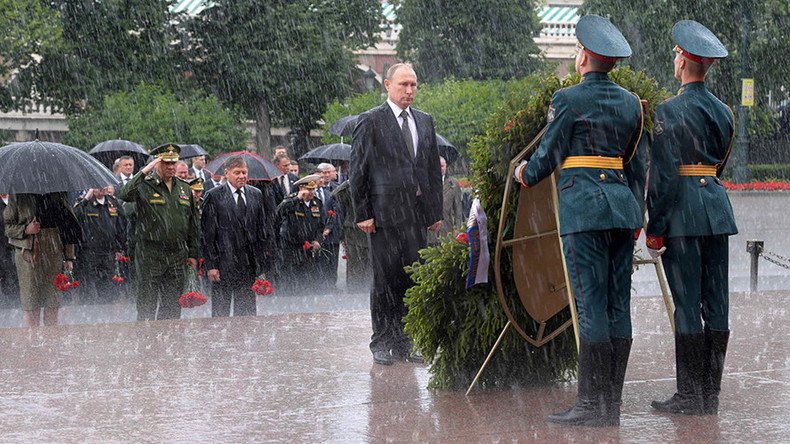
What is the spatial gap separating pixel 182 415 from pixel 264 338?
2.94m

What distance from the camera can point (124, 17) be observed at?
43000mm

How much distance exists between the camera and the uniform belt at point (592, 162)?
6.27 metres

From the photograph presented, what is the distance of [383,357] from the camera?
328 inches

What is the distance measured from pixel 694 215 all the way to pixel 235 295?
19.1ft

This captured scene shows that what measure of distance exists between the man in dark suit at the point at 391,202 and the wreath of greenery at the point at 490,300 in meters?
1.10

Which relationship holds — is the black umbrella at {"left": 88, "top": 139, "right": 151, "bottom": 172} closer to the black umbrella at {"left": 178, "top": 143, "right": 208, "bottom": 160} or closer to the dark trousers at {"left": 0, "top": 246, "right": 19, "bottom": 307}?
the black umbrella at {"left": 178, "top": 143, "right": 208, "bottom": 160}

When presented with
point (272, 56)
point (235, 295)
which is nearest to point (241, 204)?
point (235, 295)

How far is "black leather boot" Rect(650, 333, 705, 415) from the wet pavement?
9 centimetres

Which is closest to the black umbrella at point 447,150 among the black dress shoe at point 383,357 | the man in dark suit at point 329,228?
the man in dark suit at point 329,228

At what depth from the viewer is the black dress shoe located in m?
8.31

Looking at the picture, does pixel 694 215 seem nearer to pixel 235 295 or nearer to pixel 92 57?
pixel 235 295

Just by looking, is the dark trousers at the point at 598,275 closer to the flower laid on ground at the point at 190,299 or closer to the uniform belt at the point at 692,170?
the uniform belt at the point at 692,170

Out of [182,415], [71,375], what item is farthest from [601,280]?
[71,375]

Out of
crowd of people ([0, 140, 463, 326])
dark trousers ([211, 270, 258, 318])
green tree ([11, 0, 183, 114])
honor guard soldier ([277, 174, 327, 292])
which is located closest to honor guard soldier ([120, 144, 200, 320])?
crowd of people ([0, 140, 463, 326])
